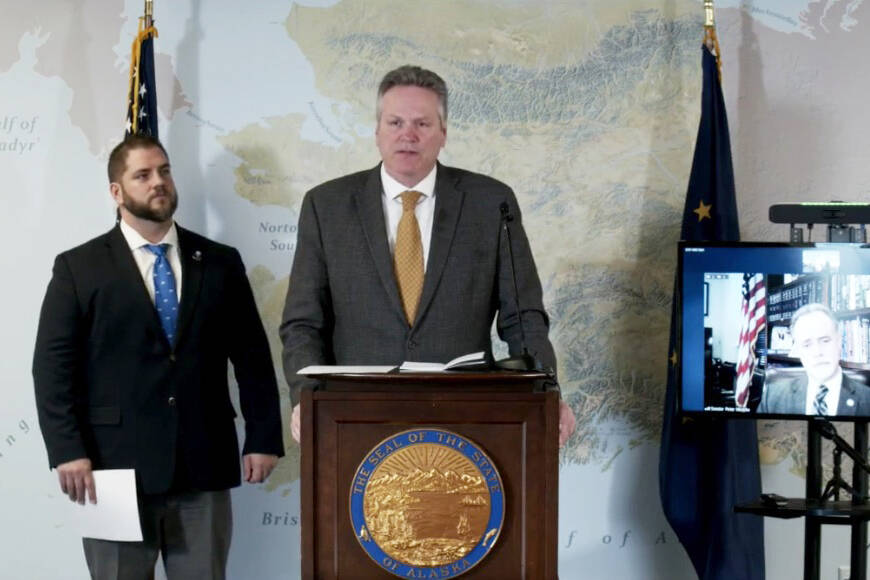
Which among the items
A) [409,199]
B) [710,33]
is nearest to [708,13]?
[710,33]

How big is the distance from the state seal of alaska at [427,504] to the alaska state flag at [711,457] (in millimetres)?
1782

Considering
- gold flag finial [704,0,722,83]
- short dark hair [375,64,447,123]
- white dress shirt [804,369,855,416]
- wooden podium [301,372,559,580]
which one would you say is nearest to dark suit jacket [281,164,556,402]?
short dark hair [375,64,447,123]

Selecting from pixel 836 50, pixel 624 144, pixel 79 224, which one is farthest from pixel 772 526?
pixel 79 224

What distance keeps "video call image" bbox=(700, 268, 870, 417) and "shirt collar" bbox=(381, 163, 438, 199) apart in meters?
1.03

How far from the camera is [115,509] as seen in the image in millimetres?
3176

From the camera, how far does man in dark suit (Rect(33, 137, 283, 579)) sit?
3.21 meters

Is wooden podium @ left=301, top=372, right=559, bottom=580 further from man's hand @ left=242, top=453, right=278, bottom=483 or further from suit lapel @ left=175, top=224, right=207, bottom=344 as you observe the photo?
man's hand @ left=242, top=453, right=278, bottom=483

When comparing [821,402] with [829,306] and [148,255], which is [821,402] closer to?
[829,306]

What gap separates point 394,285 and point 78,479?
1184 millimetres

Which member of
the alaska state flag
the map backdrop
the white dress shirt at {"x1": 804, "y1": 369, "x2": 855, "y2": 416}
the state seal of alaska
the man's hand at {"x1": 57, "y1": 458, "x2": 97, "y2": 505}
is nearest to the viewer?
the state seal of alaska

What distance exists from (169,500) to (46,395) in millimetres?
475

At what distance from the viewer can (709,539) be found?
3.73 m

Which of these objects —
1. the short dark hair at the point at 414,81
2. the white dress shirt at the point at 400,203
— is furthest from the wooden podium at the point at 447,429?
the short dark hair at the point at 414,81

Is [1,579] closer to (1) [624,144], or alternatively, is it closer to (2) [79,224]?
(2) [79,224]
